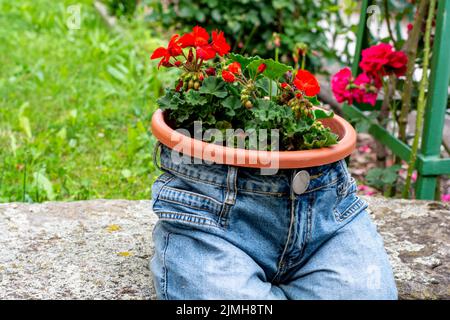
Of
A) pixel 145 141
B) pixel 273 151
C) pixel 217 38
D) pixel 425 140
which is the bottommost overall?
pixel 145 141

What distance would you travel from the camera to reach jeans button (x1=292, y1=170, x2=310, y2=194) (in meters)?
1.46

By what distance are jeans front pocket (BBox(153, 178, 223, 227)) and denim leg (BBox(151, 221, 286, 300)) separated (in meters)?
0.03

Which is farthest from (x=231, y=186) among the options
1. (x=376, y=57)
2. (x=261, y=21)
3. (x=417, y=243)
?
(x=261, y=21)

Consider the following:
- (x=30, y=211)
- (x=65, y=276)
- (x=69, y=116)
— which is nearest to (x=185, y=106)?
(x=65, y=276)

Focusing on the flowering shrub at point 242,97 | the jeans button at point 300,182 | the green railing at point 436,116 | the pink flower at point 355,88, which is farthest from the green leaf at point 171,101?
the pink flower at point 355,88

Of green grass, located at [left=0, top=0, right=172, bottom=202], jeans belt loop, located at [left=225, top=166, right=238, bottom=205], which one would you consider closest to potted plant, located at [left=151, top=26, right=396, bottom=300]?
jeans belt loop, located at [left=225, top=166, right=238, bottom=205]

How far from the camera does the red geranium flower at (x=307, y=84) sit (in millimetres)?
1474

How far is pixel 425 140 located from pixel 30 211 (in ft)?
4.63

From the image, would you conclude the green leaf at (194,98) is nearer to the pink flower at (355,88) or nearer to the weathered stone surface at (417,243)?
the weathered stone surface at (417,243)

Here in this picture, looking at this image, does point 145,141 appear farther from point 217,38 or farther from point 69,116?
point 217,38

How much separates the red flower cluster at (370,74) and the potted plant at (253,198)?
3.90 feet

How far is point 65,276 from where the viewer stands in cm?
170

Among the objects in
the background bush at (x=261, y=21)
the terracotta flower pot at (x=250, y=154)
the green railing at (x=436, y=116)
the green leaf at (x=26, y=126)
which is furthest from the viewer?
the background bush at (x=261, y=21)

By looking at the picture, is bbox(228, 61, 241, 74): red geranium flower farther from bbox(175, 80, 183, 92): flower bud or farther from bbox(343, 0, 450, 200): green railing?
bbox(343, 0, 450, 200): green railing
